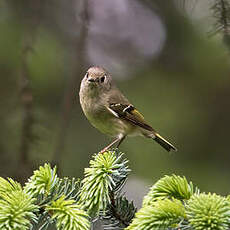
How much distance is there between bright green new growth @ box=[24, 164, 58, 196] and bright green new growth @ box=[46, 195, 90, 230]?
9cm

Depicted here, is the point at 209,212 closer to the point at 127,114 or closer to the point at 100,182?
the point at 100,182

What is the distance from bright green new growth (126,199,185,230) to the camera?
1.05 m

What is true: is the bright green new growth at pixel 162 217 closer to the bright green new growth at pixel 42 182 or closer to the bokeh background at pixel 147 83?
the bright green new growth at pixel 42 182

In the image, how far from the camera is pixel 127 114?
263 cm

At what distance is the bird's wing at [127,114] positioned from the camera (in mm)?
2568

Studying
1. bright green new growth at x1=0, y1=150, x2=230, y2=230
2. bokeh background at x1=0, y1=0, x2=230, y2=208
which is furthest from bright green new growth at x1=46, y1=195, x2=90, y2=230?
bokeh background at x1=0, y1=0, x2=230, y2=208

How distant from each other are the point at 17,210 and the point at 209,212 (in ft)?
1.70

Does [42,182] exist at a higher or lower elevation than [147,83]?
lower

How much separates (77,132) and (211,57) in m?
1.33

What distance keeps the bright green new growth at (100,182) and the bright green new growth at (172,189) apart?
0.14m

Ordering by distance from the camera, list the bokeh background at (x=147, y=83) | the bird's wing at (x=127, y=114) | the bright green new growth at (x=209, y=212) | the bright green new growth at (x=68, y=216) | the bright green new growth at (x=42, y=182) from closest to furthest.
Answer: the bright green new growth at (x=209, y=212) → the bright green new growth at (x=68, y=216) → the bright green new growth at (x=42, y=182) → the bird's wing at (x=127, y=114) → the bokeh background at (x=147, y=83)

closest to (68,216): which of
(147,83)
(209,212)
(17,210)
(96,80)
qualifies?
(17,210)

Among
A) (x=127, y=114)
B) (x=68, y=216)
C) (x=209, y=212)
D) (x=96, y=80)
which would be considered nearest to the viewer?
(x=209, y=212)

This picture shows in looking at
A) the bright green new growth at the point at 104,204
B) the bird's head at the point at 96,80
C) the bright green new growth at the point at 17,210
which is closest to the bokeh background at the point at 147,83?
the bird's head at the point at 96,80
